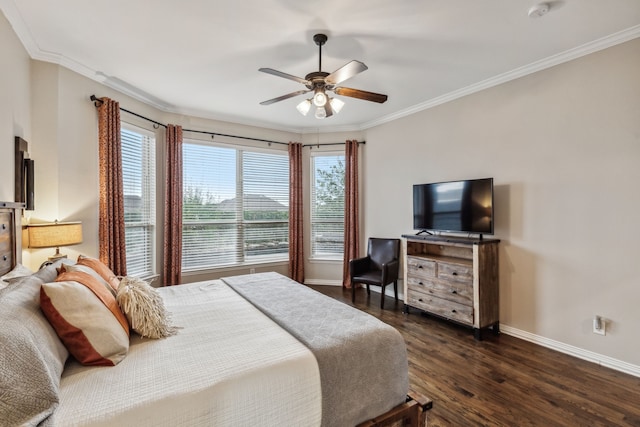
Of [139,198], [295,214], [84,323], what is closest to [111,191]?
[139,198]

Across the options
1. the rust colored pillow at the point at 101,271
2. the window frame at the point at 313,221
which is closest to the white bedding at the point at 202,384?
the rust colored pillow at the point at 101,271

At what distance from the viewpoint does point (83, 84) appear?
3.07 metres

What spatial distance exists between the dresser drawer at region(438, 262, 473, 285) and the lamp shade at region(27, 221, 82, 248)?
367 cm

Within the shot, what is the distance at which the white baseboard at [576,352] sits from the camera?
2.45 meters

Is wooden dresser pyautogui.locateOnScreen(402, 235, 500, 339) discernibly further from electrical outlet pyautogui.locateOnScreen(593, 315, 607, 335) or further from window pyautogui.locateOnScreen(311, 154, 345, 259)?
window pyautogui.locateOnScreen(311, 154, 345, 259)

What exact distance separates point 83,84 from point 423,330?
450 centimetres

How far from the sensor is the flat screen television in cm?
321

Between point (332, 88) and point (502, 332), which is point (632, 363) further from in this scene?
point (332, 88)

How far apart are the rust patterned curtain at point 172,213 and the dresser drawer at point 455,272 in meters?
3.47

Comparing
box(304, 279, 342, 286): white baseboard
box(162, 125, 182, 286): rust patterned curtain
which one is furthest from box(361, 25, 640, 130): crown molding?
box(162, 125, 182, 286): rust patterned curtain

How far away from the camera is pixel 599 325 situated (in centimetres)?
260

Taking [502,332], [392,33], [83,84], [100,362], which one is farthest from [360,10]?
[502,332]

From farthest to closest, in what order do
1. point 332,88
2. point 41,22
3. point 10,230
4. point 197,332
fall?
point 332,88 → point 41,22 → point 10,230 → point 197,332

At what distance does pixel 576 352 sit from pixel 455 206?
68.7 inches
